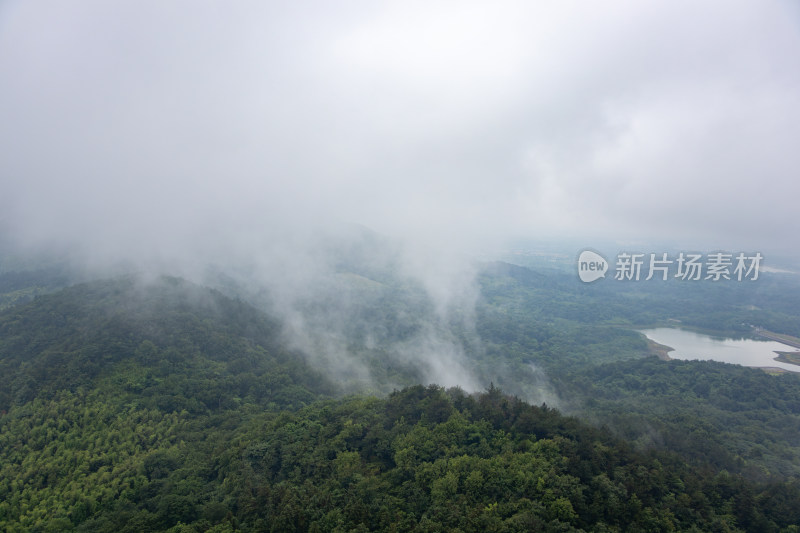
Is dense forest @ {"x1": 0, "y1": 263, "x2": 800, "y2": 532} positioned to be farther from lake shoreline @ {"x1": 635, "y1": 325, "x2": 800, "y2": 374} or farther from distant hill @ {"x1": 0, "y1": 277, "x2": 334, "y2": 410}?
lake shoreline @ {"x1": 635, "y1": 325, "x2": 800, "y2": 374}

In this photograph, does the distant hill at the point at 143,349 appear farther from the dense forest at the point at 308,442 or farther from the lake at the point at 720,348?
the lake at the point at 720,348

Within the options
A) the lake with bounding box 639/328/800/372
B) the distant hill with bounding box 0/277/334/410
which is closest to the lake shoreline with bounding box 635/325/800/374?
the lake with bounding box 639/328/800/372

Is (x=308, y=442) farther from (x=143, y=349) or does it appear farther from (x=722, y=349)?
(x=722, y=349)

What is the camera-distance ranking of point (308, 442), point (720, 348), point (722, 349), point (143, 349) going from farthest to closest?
point (720, 348) → point (722, 349) → point (143, 349) → point (308, 442)

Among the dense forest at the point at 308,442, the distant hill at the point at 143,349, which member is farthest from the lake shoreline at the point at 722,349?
the distant hill at the point at 143,349

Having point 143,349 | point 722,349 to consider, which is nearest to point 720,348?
point 722,349
